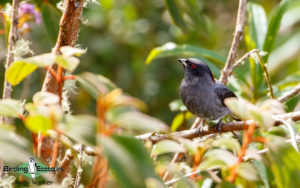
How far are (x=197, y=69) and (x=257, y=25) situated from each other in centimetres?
58

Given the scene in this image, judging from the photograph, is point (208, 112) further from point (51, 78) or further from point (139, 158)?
point (139, 158)

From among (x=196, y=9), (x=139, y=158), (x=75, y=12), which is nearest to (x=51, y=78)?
(x=75, y=12)

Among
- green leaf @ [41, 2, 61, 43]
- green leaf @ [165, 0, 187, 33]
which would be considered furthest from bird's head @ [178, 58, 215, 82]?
green leaf @ [41, 2, 61, 43]

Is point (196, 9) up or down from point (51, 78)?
up

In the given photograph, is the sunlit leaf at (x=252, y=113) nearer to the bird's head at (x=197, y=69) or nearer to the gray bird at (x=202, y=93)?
the gray bird at (x=202, y=93)

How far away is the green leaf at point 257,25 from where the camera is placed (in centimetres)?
323

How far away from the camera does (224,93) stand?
3068 millimetres

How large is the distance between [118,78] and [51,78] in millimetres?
3218

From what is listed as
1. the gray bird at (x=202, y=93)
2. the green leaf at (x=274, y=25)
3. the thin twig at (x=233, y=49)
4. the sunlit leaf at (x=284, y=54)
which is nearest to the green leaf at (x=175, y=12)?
the thin twig at (x=233, y=49)

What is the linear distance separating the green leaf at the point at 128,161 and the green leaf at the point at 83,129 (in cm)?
5

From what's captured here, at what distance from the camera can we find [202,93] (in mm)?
3264

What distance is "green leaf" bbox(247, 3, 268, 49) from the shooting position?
3.23m

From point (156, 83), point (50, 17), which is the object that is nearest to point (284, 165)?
point (50, 17)

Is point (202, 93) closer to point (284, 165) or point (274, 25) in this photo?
point (274, 25)
